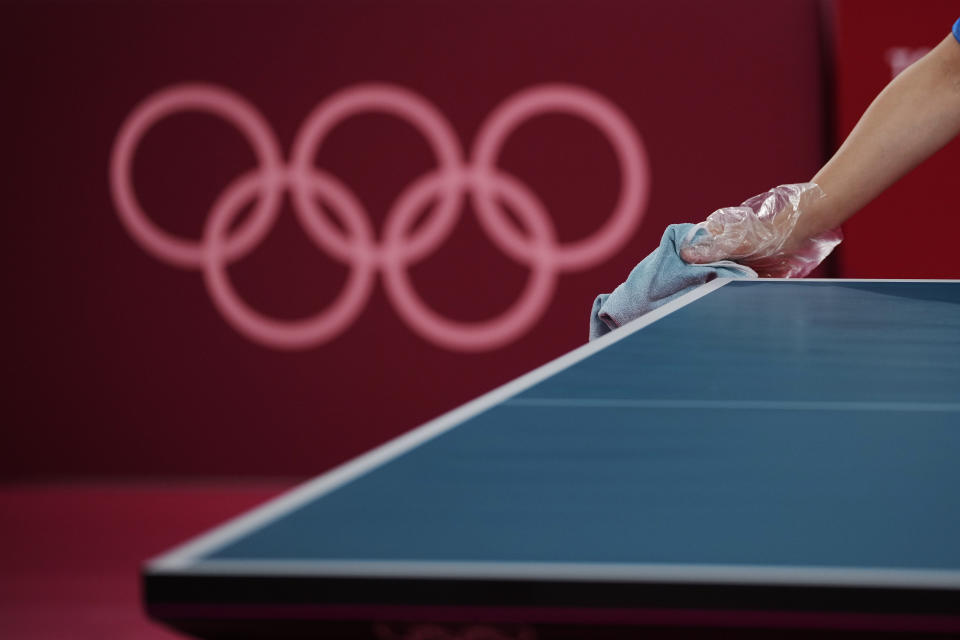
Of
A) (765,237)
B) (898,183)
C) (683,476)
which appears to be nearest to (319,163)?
(898,183)

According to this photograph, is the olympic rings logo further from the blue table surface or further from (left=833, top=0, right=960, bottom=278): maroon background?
the blue table surface

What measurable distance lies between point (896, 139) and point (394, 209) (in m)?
2.74

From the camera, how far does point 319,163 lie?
4.21 m

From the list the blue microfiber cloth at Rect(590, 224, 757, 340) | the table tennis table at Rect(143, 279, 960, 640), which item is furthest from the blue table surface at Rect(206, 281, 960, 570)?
the blue microfiber cloth at Rect(590, 224, 757, 340)

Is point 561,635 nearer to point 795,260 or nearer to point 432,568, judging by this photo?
point 432,568

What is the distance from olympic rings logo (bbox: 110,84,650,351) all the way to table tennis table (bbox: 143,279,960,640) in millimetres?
3459

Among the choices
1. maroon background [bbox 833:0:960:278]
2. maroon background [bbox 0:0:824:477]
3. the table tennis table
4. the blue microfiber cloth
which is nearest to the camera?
the table tennis table

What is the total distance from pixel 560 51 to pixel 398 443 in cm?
371

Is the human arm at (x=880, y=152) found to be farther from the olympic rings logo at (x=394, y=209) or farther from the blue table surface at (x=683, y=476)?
the olympic rings logo at (x=394, y=209)

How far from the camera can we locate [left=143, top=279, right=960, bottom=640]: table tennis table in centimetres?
42

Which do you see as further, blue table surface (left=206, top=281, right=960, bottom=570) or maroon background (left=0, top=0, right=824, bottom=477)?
maroon background (left=0, top=0, right=824, bottom=477)

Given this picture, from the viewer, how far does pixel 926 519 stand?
477 millimetres

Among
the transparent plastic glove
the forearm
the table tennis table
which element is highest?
the forearm

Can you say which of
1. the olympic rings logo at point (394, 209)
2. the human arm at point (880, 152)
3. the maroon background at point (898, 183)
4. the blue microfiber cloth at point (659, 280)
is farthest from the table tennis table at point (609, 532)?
the olympic rings logo at point (394, 209)
